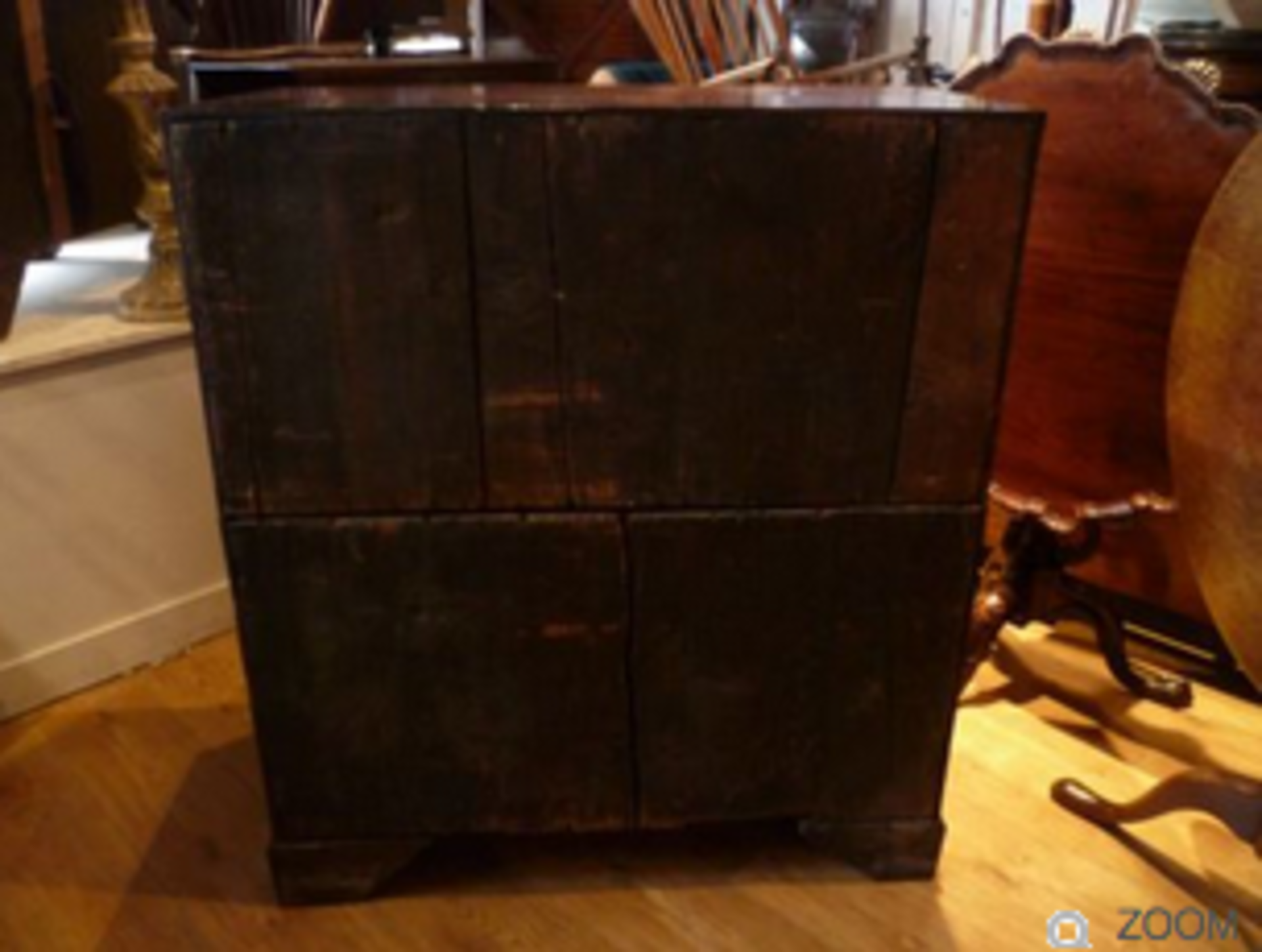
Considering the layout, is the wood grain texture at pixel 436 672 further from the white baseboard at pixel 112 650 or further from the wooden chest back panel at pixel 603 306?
the white baseboard at pixel 112 650

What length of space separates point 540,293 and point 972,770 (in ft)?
3.38

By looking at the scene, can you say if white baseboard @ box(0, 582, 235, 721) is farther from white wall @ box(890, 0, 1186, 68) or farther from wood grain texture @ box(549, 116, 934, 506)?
white wall @ box(890, 0, 1186, 68)

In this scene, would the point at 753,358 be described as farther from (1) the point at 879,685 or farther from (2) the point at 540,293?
(1) the point at 879,685

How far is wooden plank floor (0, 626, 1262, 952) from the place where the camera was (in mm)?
1340

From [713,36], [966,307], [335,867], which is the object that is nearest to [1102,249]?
[966,307]

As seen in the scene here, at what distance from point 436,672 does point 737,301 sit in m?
0.55

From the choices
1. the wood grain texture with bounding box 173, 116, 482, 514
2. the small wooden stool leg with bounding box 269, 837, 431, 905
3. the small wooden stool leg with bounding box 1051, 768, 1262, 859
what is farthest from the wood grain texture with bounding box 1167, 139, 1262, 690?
the small wooden stool leg with bounding box 269, 837, 431, 905

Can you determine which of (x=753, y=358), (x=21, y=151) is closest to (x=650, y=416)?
(x=753, y=358)

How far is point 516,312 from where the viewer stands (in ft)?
3.61

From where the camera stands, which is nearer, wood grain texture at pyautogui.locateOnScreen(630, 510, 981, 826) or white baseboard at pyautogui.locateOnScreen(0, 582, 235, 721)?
wood grain texture at pyautogui.locateOnScreen(630, 510, 981, 826)

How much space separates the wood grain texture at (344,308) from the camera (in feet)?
3.40

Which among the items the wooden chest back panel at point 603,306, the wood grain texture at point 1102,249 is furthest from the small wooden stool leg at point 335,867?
the wood grain texture at point 1102,249

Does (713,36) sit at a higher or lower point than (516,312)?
higher

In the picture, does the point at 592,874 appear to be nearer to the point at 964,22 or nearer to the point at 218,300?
the point at 218,300
